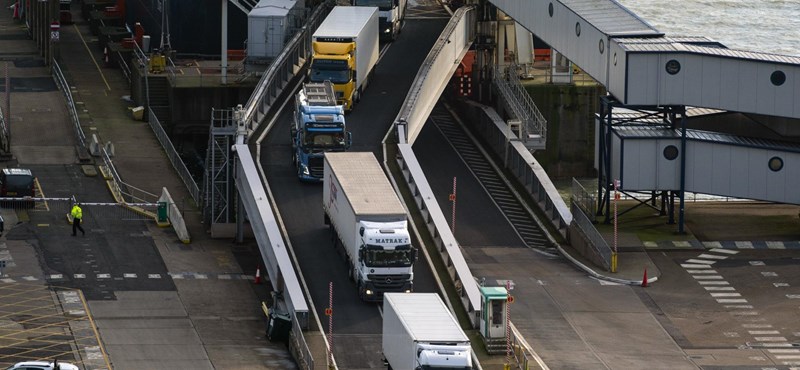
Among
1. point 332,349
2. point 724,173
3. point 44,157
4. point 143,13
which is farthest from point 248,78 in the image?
point 332,349

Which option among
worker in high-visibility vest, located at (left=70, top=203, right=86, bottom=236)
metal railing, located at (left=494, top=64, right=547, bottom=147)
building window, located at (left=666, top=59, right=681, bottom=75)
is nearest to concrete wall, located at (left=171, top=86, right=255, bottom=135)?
metal railing, located at (left=494, top=64, right=547, bottom=147)

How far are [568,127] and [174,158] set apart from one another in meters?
27.9

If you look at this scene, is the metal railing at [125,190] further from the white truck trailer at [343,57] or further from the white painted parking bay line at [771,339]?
the white painted parking bay line at [771,339]

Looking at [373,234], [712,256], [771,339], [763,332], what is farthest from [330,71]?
[771,339]

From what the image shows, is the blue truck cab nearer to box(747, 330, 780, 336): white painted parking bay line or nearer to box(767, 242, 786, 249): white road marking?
box(767, 242, 786, 249): white road marking

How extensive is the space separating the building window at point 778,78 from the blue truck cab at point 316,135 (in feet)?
70.5

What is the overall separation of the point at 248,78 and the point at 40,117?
13328 millimetres

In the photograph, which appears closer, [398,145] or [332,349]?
[332,349]

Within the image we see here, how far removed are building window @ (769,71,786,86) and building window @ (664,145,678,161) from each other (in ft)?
19.8

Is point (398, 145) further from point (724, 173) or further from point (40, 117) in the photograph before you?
point (40, 117)

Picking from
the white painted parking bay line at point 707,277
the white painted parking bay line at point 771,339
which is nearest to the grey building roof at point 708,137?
the white painted parking bay line at point 707,277

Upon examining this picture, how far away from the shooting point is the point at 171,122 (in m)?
144

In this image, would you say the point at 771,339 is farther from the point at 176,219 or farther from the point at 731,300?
the point at 176,219

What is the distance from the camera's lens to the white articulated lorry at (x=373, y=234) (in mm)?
97875
